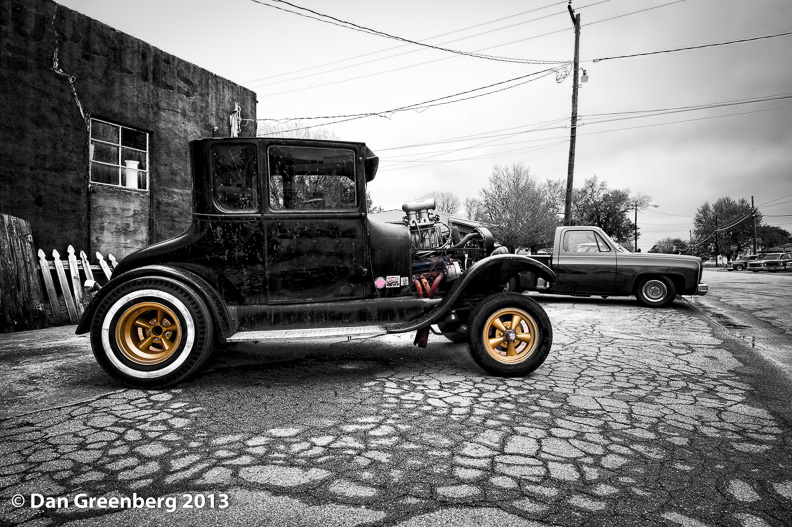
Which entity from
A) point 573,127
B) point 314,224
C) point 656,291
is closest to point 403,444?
point 314,224

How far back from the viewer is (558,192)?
4400cm

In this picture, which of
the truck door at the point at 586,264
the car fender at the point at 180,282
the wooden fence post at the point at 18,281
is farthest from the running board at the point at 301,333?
the truck door at the point at 586,264

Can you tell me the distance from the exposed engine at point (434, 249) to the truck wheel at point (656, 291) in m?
6.48

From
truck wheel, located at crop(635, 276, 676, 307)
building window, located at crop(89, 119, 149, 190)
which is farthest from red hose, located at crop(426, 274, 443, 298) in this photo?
building window, located at crop(89, 119, 149, 190)

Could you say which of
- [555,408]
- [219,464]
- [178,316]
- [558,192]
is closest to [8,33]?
[178,316]

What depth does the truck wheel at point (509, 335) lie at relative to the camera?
11.7ft

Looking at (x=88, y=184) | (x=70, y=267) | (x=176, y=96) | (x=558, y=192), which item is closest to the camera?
(x=70, y=267)

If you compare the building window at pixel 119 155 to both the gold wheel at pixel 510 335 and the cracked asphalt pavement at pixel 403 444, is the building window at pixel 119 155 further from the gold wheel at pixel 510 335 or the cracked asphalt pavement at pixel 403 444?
the gold wheel at pixel 510 335

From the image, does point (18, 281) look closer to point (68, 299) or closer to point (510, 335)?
point (68, 299)

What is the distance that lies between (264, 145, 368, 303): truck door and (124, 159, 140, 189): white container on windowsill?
747cm

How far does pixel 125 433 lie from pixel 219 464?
2.60ft

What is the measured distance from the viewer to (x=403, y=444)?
2291 millimetres

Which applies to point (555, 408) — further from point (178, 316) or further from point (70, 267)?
point (70, 267)

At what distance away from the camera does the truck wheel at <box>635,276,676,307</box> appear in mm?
8945
